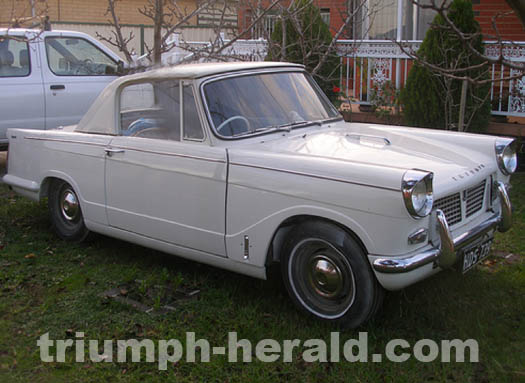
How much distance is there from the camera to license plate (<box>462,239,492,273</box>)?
413 cm

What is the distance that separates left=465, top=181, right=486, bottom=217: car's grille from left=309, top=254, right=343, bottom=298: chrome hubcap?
1041 mm

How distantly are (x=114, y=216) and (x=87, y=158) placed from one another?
61 centimetres

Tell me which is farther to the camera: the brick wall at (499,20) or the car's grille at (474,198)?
the brick wall at (499,20)

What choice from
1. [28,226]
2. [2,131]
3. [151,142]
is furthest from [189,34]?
[151,142]

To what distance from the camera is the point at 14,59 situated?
8.70m

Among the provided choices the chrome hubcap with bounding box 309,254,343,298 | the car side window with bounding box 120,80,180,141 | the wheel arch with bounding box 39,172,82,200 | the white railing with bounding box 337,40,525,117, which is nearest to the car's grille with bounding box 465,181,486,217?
the chrome hubcap with bounding box 309,254,343,298

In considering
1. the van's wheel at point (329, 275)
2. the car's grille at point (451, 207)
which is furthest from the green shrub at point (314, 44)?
the van's wheel at point (329, 275)

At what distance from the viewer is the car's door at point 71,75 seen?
8.92m

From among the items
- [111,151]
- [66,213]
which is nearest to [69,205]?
[66,213]

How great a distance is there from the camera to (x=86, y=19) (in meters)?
23.3

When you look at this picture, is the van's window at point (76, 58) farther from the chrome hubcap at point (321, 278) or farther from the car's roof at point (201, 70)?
the chrome hubcap at point (321, 278)

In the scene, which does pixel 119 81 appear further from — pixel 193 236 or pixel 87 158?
pixel 193 236

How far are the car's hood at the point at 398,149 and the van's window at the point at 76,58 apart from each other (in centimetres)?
522

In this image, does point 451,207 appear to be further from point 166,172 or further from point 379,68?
point 379,68
